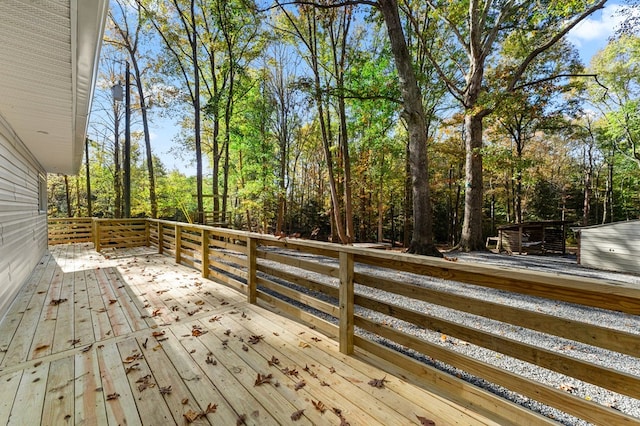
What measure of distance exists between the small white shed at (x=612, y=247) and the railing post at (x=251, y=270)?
367 inches

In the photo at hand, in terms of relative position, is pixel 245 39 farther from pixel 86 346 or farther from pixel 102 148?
pixel 86 346

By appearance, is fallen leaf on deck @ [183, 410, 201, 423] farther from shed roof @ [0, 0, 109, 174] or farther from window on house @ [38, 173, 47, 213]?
window on house @ [38, 173, 47, 213]

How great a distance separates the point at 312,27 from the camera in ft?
33.1

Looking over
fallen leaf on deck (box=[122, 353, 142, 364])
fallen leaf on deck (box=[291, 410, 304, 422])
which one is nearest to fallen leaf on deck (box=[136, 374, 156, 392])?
fallen leaf on deck (box=[122, 353, 142, 364])

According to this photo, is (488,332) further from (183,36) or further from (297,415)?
(183,36)

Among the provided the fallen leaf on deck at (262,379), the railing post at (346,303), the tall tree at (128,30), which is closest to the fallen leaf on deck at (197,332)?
the fallen leaf on deck at (262,379)

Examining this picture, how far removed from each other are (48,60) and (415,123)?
6185 millimetres

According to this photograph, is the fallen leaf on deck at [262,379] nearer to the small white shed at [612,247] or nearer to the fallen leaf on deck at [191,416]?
the fallen leaf on deck at [191,416]

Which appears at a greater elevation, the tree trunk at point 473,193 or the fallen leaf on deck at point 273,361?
the tree trunk at point 473,193

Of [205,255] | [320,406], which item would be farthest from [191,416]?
[205,255]

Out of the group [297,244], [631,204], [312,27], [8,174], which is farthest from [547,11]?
[631,204]

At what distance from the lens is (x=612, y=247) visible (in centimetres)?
736

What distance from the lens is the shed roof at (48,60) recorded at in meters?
1.40

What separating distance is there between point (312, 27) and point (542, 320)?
11690mm
